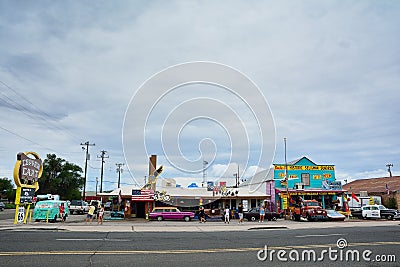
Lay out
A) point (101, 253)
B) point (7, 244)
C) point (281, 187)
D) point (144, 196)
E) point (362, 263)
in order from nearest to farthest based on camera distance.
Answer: point (362, 263), point (101, 253), point (7, 244), point (144, 196), point (281, 187)

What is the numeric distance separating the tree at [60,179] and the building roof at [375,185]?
56948 mm

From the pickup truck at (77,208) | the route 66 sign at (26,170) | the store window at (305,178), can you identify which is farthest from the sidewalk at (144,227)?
the pickup truck at (77,208)

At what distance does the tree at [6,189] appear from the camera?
8438cm

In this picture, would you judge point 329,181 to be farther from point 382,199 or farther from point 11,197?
point 11,197

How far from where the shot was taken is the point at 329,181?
4738 centimetres

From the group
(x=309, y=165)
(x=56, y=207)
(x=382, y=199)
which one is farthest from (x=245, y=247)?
(x=382, y=199)

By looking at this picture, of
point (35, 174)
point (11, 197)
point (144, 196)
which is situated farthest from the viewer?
point (11, 197)

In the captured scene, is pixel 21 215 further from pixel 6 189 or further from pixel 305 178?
pixel 6 189

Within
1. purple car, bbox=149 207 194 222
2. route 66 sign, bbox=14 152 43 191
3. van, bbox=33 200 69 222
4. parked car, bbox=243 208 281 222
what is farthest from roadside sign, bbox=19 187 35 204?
parked car, bbox=243 208 281 222

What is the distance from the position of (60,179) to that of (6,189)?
21.0 metres

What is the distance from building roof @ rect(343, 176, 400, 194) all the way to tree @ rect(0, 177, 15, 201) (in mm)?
76677

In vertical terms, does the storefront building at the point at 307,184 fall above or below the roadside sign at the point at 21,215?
above

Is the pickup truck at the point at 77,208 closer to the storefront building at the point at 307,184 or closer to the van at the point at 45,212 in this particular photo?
the van at the point at 45,212

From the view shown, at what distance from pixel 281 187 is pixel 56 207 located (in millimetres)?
27699
